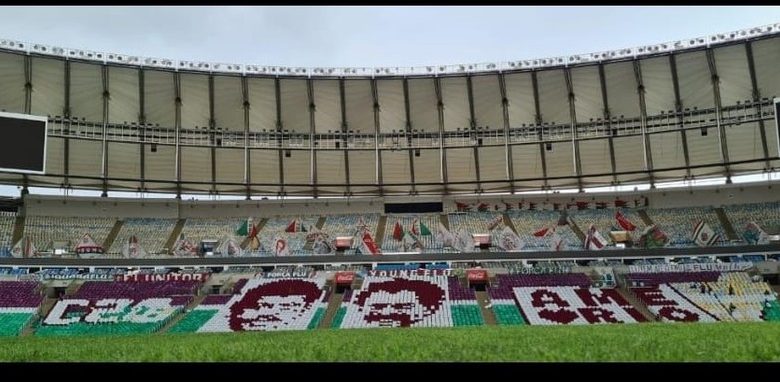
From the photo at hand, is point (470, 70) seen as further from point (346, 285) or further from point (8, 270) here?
point (8, 270)

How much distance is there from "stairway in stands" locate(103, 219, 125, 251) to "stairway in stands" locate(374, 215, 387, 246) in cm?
2182

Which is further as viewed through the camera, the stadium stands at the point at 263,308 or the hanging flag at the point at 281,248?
the hanging flag at the point at 281,248

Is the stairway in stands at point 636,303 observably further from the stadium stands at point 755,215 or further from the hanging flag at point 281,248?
the hanging flag at point 281,248

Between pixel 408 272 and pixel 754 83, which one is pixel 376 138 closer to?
pixel 408 272

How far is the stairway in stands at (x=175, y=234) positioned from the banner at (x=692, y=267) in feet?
120

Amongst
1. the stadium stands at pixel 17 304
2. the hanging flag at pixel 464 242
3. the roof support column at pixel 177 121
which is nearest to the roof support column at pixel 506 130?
the hanging flag at pixel 464 242

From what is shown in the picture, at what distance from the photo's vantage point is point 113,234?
5603 cm

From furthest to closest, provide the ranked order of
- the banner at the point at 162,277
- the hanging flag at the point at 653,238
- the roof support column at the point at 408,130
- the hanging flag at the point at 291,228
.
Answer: the hanging flag at the point at 291,228 → the roof support column at the point at 408,130 → the hanging flag at the point at 653,238 → the banner at the point at 162,277

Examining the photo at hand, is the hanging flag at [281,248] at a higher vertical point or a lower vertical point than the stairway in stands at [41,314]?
higher

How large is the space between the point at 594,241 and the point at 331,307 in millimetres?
20985

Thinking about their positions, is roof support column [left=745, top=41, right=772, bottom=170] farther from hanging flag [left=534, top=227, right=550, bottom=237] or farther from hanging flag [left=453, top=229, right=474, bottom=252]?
hanging flag [left=453, top=229, right=474, bottom=252]

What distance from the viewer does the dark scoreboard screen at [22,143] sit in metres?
43.6

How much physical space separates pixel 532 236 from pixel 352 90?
1987 cm
